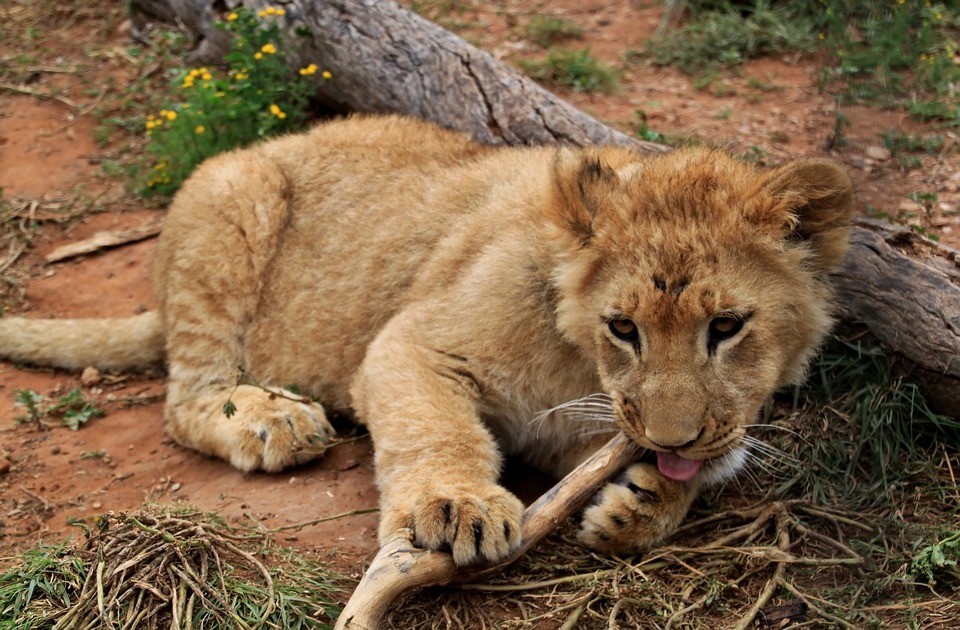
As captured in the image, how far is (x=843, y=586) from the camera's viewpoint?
3.98 metres

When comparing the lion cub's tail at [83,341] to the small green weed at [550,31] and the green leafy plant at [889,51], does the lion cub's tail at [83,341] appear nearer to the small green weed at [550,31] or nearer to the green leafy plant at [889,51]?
the small green weed at [550,31]

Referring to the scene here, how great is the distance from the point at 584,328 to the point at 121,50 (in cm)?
716

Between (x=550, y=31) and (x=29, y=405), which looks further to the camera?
(x=550, y=31)

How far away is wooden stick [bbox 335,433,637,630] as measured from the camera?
139 inches

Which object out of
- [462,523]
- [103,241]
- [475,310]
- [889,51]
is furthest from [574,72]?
[462,523]

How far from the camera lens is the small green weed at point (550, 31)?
30.3 ft

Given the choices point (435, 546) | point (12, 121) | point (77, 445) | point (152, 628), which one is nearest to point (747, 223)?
point (435, 546)

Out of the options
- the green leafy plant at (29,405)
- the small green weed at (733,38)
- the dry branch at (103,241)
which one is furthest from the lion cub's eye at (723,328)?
the small green weed at (733,38)

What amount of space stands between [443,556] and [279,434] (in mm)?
1671

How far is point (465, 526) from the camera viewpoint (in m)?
3.85

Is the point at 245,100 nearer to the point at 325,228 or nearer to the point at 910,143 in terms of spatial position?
the point at 325,228

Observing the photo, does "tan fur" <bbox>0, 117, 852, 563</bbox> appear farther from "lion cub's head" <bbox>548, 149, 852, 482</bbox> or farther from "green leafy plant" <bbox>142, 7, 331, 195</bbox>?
"green leafy plant" <bbox>142, 7, 331, 195</bbox>

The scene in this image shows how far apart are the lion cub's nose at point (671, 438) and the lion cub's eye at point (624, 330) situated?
38 cm

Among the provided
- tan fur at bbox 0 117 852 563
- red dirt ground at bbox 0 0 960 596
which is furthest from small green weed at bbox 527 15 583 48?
tan fur at bbox 0 117 852 563
